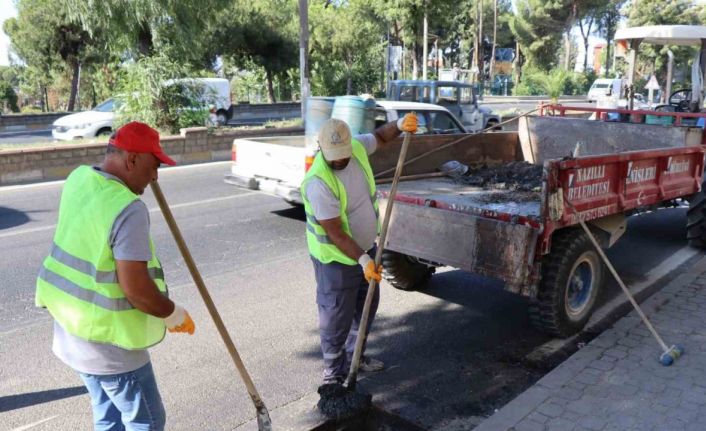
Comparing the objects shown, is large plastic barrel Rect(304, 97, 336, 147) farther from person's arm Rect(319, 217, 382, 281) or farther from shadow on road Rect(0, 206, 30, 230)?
person's arm Rect(319, 217, 382, 281)

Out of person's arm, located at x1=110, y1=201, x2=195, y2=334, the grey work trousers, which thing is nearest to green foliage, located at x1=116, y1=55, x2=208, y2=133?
the grey work trousers

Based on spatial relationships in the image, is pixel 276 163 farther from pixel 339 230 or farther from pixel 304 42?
pixel 304 42

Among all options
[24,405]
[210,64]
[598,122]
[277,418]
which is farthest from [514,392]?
[210,64]

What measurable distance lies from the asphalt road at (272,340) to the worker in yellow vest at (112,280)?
129 centimetres

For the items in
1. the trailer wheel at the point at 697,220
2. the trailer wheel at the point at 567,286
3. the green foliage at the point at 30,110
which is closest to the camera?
the trailer wheel at the point at 567,286

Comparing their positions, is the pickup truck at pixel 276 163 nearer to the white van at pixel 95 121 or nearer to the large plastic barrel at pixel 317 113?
the large plastic barrel at pixel 317 113

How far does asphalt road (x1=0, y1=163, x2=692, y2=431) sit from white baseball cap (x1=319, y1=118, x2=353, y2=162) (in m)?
1.56

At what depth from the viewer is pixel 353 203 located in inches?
142

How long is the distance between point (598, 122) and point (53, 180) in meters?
9.90

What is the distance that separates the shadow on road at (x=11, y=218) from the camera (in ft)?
27.0

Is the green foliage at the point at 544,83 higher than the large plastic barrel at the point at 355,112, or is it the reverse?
the green foliage at the point at 544,83

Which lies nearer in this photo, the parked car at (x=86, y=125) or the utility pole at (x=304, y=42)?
the parked car at (x=86, y=125)

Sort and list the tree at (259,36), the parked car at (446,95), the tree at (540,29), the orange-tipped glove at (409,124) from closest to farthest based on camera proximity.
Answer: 1. the orange-tipped glove at (409,124)
2. the parked car at (446,95)
3. the tree at (259,36)
4. the tree at (540,29)

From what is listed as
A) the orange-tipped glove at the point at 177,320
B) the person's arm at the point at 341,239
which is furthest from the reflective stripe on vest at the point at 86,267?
the person's arm at the point at 341,239
